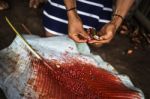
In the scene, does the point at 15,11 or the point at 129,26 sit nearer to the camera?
the point at 15,11

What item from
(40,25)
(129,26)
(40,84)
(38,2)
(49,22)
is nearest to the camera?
(40,84)

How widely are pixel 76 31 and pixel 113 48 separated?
170cm

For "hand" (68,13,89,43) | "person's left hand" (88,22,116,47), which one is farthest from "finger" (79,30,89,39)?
"person's left hand" (88,22,116,47)

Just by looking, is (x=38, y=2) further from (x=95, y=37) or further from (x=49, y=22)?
(x=95, y=37)

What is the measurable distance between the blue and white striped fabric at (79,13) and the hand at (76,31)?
0.42 meters

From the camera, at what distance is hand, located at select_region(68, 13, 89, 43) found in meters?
2.90

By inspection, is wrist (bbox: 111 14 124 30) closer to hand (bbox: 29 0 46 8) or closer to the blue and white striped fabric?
the blue and white striped fabric

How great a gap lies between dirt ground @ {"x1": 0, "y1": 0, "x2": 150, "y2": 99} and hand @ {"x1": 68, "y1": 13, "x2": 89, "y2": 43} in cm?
119

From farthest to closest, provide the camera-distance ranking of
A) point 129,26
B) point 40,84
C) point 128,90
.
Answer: point 129,26 < point 128,90 < point 40,84

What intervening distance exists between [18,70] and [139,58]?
2.27 metres

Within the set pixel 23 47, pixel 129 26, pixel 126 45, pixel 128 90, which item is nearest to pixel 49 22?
pixel 23 47

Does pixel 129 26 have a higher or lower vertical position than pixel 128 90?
lower

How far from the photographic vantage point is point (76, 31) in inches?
116

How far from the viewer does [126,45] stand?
15.5ft
